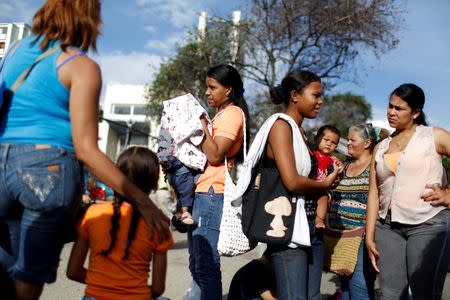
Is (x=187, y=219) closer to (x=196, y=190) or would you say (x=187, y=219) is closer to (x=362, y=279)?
(x=196, y=190)

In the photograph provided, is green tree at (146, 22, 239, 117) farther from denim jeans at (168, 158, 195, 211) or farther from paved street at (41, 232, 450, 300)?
denim jeans at (168, 158, 195, 211)

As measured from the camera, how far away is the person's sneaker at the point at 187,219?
3244mm

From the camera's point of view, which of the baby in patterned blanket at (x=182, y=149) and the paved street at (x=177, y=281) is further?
the paved street at (x=177, y=281)

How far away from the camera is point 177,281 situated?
5578 mm

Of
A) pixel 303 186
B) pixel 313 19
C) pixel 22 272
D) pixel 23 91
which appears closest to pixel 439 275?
pixel 303 186

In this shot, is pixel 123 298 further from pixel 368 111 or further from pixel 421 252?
pixel 368 111

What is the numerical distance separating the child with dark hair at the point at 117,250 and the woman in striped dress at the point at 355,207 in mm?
2262

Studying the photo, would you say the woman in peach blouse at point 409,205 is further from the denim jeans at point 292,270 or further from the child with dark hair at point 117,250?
the child with dark hair at point 117,250

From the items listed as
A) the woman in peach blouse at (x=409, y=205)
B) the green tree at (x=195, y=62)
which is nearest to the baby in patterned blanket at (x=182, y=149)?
the woman in peach blouse at (x=409, y=205)

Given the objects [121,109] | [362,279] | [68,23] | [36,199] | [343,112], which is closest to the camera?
[36,199]

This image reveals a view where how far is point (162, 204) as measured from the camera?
11203 millimetres

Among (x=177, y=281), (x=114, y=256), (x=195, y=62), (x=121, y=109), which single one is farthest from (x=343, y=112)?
(x=114, y=256)

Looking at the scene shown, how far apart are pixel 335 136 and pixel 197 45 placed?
15.0m

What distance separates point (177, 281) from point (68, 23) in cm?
403
